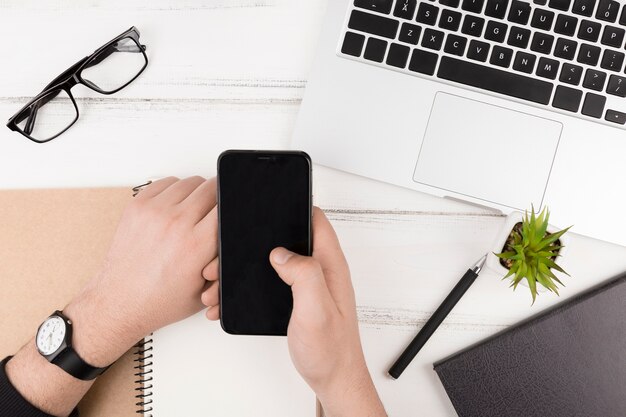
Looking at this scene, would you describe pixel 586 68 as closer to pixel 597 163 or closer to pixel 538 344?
Answer: pixel 597 163

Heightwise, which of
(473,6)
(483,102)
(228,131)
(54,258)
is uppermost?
(473,6)

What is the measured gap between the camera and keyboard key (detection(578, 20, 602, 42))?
737 millimetres

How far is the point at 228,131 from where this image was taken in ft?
2.62

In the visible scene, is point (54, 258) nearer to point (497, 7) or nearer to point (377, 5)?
point (377, 5)

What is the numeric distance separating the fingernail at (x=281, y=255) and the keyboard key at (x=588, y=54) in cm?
46

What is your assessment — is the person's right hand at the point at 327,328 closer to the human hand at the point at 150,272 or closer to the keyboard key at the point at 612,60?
the human hand at the point at 150,272

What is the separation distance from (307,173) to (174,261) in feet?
0.68

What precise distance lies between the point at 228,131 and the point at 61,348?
0.36 metres

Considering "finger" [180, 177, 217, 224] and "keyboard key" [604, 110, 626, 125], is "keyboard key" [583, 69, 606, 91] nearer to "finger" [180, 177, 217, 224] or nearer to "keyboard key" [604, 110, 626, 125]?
"keyboard key" [604, 110, 626, 125]

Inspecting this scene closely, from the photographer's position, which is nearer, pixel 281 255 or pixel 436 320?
pixel 281 255

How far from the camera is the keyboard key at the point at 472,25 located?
743 mm

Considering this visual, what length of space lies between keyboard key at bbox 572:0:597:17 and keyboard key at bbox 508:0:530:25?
6 cm

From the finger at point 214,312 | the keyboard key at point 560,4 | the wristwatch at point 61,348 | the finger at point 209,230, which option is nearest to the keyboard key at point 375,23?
the keyboard key at point 560,4

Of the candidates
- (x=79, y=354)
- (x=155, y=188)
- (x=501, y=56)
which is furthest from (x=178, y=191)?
(x=501, y=56)
